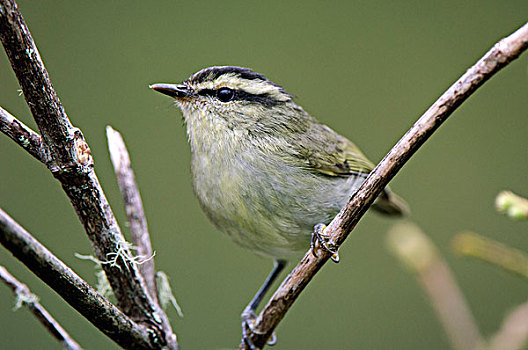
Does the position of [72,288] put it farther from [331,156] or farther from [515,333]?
[331,156]

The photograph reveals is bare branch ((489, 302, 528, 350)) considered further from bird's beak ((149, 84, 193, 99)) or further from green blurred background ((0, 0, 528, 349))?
green blurred background ((0, 0, 528, 349))

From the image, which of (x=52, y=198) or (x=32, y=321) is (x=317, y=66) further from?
(x=32, y=321)

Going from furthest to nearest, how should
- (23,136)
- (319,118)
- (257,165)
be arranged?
(319,118) < (257,165) < (23,136)

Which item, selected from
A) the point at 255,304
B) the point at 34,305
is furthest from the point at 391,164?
the point at 255,304

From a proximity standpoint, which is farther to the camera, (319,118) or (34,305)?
(319,118)

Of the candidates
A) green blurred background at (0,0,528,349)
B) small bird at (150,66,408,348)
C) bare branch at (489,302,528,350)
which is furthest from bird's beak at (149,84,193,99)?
green blurred background at (0,0,528,349)

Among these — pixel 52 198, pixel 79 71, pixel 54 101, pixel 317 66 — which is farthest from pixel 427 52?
pixel 54 101
